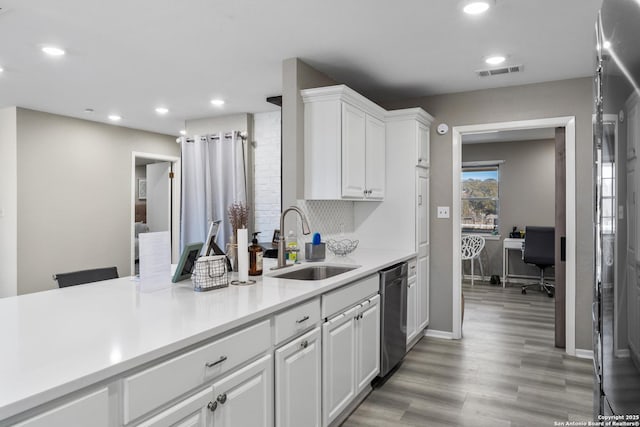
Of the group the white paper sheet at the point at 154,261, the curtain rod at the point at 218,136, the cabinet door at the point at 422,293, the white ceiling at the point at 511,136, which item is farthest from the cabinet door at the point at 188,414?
the white ceiling at the point at 511,136

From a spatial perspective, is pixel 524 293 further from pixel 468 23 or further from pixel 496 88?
pixel 468 23

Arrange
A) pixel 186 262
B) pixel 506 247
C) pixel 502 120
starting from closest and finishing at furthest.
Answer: pixel 186 262, pixel 502 120, pixel 506 247

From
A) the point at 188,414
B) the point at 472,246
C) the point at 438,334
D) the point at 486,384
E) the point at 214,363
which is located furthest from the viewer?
the point at 472,246

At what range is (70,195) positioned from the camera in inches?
214

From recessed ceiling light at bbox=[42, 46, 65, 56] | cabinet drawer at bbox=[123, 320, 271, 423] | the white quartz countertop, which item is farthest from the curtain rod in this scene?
cabinet drawer at bbox=[123, 320, 271, 423]

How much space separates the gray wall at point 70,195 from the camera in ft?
16.4

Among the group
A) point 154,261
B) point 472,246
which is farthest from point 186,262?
point 472,246

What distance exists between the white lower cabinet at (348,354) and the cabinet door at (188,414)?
91cm

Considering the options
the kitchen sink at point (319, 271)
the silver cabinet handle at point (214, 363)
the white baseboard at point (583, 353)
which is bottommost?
the white baseboard at point (583, 353)

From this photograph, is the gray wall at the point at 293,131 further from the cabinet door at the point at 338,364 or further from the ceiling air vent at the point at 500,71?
the ceiling air vent at the point at 500,71

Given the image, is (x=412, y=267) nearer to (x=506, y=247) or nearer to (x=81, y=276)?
(x=81, y=276)

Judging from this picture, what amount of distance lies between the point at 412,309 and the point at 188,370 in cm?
274

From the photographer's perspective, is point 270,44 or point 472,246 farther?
point 472,246

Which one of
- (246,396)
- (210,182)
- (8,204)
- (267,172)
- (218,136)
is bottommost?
(246,396)
